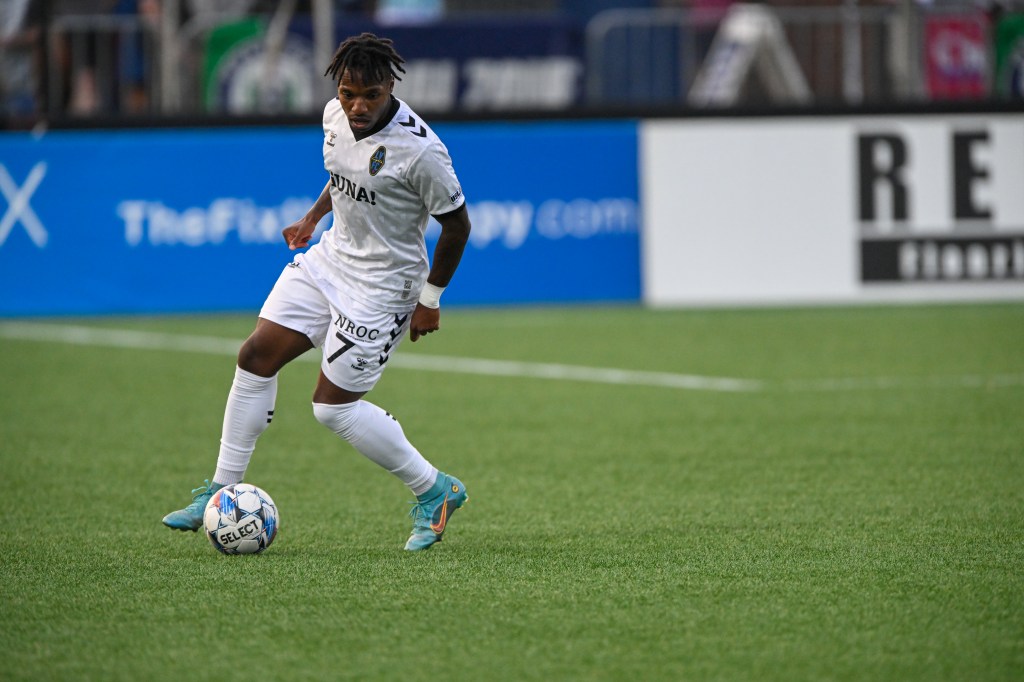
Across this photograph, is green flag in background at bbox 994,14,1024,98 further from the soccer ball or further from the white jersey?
the soccer ball

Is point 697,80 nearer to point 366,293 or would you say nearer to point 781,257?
point 781,257

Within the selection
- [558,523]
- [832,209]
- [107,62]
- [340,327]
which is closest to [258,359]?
[340,327]

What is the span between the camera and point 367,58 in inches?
210

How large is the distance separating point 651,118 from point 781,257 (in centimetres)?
185

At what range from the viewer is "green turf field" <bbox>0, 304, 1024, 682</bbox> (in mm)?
4297

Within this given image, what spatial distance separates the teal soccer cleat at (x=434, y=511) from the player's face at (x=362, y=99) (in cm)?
141

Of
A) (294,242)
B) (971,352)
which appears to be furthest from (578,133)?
(294,242)

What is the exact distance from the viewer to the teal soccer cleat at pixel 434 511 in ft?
18.7

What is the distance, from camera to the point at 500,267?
14.5 meters

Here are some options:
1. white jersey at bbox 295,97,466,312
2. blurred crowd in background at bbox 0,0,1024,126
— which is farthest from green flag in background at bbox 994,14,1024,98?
white jersey at bbox 295,97,466,312

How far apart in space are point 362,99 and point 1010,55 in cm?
1328

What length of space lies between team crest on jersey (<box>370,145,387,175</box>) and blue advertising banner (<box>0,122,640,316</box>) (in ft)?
27.9

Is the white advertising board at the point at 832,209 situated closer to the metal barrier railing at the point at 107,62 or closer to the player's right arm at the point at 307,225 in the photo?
the metal barrier railing at the point at 107,62

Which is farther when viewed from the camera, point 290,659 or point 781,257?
point 781,257
